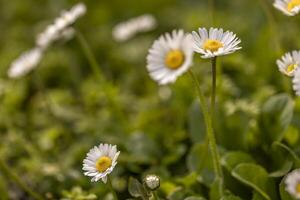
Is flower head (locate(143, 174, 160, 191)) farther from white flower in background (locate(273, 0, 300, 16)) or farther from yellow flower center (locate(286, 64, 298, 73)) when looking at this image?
white flower in background (locate(273, 0, 300, 16))

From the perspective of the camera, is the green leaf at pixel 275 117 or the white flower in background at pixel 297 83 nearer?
the white flower in background at pixel 297 83

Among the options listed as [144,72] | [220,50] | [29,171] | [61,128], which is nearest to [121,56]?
[144,72]

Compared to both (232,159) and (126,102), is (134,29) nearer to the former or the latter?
(126,102)

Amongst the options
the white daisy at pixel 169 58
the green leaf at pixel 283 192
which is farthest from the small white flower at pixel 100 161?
the green leaf at pixel 283 192

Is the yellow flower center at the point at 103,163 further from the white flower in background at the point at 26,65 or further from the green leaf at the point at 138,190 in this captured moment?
the white flower in background at the point at 26,65

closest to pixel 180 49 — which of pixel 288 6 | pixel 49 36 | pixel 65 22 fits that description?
pixel 288 6
